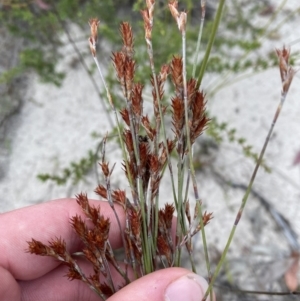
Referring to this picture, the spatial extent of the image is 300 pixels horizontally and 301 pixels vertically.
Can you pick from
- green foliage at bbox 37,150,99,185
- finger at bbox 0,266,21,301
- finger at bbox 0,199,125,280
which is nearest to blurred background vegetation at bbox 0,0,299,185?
green foliage at bbox 37,150,99,185

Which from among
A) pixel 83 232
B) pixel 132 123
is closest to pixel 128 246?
pixel 83 232

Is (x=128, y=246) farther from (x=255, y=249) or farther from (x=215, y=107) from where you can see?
(x=215, y=107)

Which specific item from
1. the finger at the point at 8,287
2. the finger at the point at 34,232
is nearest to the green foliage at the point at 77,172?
the finger at the point at 34,232

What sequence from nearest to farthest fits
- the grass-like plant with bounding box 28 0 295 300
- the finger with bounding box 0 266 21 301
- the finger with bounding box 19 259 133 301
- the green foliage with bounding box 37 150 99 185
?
the grass-like plant with bounding box 28 0 295 300 → the finger with bounding box 0 266 21 301 → the finger with bounding box 19 259 133 301 → the green foliage with bounding box 37 150 99 185

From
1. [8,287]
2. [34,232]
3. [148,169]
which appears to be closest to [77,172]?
[34,232]

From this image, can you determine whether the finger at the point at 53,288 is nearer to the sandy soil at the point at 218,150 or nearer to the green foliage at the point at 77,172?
the green foliage at the point at 77,172

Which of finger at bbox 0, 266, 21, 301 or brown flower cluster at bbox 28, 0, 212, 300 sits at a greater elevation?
brown flower cluster at bbox 28, 0, 212, 300

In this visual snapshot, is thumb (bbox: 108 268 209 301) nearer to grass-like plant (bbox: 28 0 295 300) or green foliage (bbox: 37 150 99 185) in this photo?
grass-like plant (bbox: 28 0 295 300)
